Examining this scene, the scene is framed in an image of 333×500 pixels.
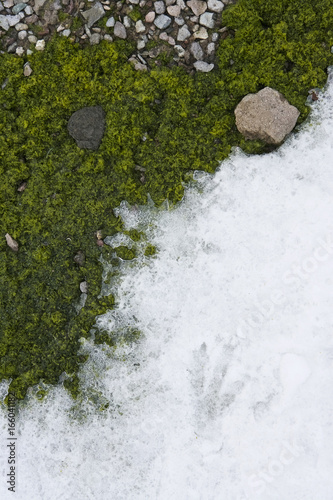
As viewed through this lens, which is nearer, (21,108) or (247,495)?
(247,495)

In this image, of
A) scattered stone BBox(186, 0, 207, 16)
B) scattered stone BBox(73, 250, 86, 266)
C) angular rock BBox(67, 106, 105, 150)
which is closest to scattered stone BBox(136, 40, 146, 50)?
scattered stone BBox(186, 0, 207, 16)

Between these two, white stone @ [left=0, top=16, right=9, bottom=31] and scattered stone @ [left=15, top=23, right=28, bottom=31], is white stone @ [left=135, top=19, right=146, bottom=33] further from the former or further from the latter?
white stone @ [left=0, top=16, right=9, bottom=31]

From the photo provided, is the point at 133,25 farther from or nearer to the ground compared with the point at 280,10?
nearer to the ground

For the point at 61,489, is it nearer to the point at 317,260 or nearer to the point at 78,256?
the point at 78,256

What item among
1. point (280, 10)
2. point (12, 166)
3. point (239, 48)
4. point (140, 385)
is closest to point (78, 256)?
point (12, 166)

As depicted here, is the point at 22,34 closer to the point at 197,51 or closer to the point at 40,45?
the point at 40,45

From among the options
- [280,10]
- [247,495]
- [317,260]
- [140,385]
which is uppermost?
[280,10]

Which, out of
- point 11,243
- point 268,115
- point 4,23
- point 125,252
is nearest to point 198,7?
point 268,115
